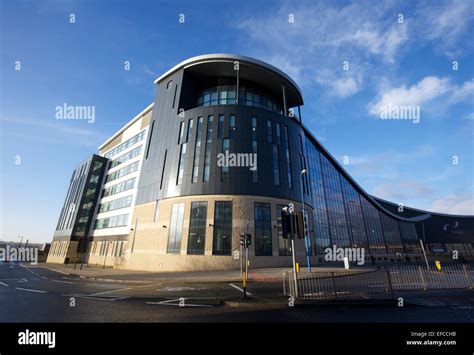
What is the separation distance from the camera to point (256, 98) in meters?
37.9

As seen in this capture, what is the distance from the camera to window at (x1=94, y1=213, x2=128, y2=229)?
4228 centimetres

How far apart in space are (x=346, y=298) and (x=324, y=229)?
38.2 meters

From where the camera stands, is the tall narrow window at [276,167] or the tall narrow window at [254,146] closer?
the tall narrow window at [254,146]

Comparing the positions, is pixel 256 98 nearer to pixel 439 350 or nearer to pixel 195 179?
pixel 195 179

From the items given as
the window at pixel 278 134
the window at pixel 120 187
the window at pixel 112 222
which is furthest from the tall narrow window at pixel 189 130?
the window at pixel 112 222

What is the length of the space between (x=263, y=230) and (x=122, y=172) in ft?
112

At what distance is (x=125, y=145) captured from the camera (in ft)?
169

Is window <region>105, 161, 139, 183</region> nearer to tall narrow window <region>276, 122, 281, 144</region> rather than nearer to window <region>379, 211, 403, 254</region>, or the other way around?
tall narrow window <region>276, 122, 281, 144</region>

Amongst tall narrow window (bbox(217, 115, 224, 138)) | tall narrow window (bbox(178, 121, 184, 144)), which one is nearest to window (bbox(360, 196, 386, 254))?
tall narrow window (bbox(217, 115, 224, 138))

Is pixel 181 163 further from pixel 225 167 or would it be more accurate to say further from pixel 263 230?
pixel 263 230

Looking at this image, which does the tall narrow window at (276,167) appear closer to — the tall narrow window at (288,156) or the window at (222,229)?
the tall narrow window at (288,156)

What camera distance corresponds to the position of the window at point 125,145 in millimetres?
46984

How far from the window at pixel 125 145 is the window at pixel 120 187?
8.31 m

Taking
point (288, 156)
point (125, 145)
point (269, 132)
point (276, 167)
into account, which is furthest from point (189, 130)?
point (125, 145)
